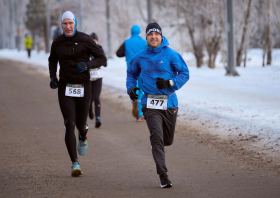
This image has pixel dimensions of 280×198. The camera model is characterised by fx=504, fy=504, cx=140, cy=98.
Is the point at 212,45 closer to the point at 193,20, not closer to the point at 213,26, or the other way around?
the point at 213,26

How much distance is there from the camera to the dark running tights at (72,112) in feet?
21.3

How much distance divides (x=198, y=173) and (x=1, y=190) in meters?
2.43

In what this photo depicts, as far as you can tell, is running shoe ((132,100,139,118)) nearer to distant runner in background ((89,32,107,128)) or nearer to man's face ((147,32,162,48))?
distant runner in background ((89,32,107,128))

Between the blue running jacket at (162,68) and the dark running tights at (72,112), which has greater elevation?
the blue running jacket at (162,68)

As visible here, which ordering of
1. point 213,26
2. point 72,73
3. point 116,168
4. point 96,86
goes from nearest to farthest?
point 72,73 → point 116,168 → point 96,86 → point 213,26

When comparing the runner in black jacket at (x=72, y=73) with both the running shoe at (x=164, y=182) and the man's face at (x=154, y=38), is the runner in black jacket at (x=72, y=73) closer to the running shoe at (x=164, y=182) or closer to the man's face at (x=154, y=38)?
the man's face at (x=154, y=38)

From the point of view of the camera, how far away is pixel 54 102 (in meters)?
15.2

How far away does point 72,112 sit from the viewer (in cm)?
655

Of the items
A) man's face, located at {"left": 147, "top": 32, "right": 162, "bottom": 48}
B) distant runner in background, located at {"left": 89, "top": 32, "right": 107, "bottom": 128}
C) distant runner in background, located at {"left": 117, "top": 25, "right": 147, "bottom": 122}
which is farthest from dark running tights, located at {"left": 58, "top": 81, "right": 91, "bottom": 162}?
distant runner in background, located at {"left": 117, "top": 25, "right": 147, "bottom": 122}

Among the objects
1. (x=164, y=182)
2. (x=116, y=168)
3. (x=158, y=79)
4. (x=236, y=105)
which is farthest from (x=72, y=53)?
(x=236, y=105)

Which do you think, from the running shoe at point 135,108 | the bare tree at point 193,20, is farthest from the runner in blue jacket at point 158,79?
the bare tree at point 193,20

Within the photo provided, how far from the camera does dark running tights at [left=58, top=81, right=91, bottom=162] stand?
649 cm

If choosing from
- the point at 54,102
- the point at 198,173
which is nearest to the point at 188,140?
the point at 198,173

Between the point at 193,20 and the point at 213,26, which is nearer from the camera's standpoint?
the point at 213,26
